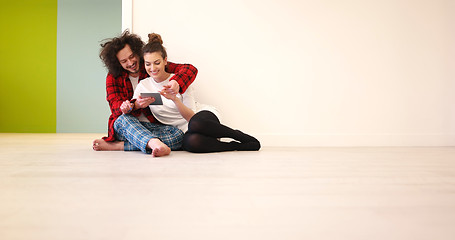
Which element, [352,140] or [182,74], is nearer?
[182,74]

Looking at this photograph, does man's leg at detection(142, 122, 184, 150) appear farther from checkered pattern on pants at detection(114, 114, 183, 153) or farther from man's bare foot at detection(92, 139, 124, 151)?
man's bare foot at detection(92, 139, 124, 151)

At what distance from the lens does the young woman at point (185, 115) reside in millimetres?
2203

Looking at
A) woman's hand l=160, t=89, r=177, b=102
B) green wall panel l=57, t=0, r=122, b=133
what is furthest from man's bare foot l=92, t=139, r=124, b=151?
green wall panel l=57, t=0, r=122, b=133

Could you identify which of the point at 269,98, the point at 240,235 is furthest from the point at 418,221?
the point at 269,98

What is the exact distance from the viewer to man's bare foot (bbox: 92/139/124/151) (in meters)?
2.31

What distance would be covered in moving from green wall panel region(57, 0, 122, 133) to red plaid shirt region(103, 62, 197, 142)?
3.15 m

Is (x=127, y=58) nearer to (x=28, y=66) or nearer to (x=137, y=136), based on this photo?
(x=137, y=136)

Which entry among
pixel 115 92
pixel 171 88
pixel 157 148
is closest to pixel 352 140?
pixel 171 88

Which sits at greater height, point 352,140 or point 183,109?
point 183,109

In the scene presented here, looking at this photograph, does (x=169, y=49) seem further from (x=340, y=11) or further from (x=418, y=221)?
(x=418, y=221)

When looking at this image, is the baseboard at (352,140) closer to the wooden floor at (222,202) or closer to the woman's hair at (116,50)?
the woman's hair at (116,50)

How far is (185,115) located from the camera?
2328 mm

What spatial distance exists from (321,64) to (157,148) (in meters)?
1.78

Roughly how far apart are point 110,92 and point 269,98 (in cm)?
131
